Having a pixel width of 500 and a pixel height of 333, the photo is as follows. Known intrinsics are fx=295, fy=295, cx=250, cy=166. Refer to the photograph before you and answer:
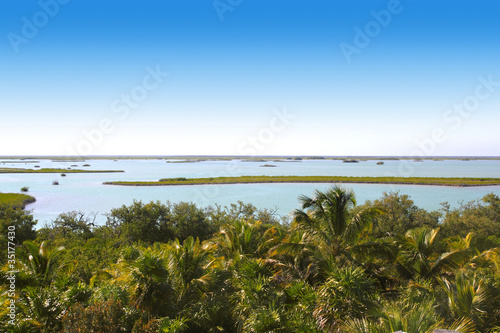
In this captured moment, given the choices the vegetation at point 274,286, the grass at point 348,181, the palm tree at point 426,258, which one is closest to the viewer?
the vegetation at point 274,286

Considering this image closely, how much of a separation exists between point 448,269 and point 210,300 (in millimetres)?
10164

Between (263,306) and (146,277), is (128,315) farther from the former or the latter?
(263,306)

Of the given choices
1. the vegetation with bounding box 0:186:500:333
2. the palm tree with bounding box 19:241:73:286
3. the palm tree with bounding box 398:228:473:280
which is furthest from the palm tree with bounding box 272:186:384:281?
the palm tree with bounding box 19:241:73:286

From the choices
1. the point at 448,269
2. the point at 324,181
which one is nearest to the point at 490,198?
the point at 448,269

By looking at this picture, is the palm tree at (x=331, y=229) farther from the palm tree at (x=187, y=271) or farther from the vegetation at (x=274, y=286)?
the palm tree at (x=187, y=271)

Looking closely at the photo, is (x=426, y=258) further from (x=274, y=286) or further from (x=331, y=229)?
(x=274, y=286)

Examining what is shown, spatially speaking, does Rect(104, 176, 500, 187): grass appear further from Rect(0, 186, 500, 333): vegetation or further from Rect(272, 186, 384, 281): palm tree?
Rect(272, 186, 384, 281): palm tree

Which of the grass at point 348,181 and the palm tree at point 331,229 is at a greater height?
the grass at point 348,181

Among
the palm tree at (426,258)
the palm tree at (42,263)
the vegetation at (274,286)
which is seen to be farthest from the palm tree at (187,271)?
the palm tree at (426,258)

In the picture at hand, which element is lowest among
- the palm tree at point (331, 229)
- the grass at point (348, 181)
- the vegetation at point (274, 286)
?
the vegetation at point (274, 286)

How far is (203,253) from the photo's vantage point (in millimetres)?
10984

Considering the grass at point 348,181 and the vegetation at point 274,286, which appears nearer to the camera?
the vegetation at point 274,286

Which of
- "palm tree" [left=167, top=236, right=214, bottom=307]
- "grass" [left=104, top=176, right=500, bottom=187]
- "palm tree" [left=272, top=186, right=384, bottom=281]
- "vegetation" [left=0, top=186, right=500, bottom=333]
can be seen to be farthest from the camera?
"grass" [left=104, top=176, right=500, bottom=187]

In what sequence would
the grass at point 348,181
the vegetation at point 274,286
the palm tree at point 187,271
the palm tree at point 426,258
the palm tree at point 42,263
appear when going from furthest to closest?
the grass at point 348,181 < the palm tree at point 426,258 < the palm tree at point 42,263 < the palm tree at point 187,271 < the vegetation at point 274,286
